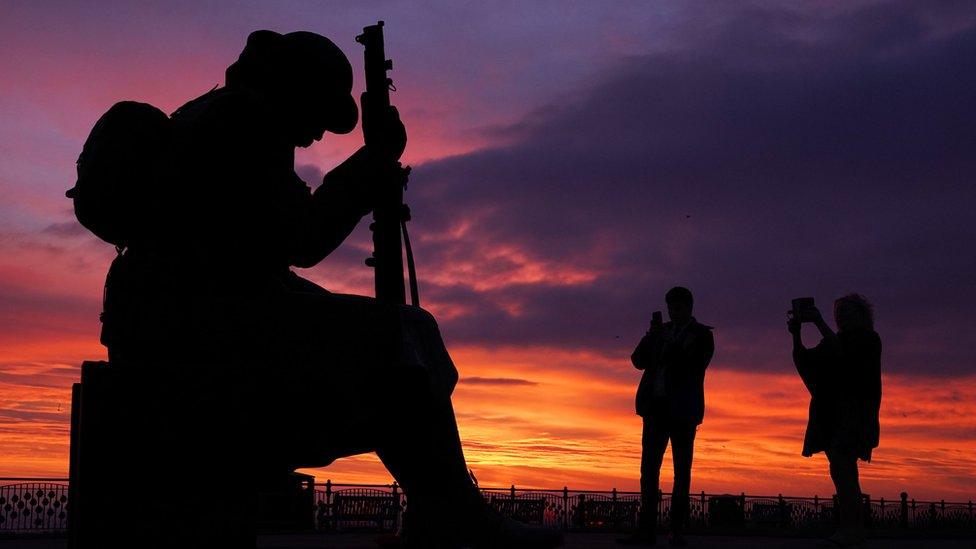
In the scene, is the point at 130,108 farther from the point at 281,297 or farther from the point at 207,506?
the point at 207,506

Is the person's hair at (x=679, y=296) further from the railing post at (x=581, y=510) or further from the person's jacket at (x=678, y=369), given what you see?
the railing post at (x=581, y=510)

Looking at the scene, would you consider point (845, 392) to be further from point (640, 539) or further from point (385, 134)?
point (385, 134)

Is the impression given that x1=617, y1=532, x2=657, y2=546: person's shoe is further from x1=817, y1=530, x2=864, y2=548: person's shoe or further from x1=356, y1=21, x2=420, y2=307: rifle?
x1=356, y1=21, x2=420, y2=307: rifle

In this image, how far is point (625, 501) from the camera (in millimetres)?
31781

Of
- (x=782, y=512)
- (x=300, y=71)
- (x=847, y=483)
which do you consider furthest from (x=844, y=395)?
(x=782, y=512)

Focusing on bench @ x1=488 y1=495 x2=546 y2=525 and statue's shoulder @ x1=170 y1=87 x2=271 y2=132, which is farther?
bench @ x1=488 y1=495 x2=546 y2=525

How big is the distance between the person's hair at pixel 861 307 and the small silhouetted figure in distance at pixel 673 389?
1.14m

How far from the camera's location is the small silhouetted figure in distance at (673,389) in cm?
925

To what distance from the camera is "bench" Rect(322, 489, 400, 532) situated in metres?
22.6

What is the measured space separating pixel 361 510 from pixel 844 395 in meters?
15.7

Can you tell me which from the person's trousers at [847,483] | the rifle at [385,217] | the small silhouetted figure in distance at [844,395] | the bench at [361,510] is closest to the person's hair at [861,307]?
the small silhouetted figure in distance at [844,395]

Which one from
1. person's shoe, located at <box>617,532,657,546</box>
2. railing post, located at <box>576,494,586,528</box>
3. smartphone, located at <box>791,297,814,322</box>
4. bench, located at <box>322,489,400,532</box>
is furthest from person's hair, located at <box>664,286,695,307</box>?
railing post, located at <box>576,494,586,528</box>

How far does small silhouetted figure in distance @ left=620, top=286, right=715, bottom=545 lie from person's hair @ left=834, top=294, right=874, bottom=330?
114 centimetres

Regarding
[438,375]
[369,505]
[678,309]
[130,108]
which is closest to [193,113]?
[130,108]
